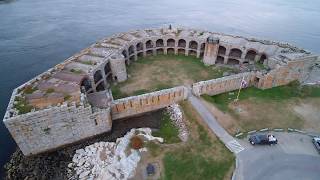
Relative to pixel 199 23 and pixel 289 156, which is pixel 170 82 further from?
pixel 199 23

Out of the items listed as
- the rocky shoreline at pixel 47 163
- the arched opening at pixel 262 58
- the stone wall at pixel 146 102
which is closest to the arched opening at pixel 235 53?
the arched opening at pixel 262 58

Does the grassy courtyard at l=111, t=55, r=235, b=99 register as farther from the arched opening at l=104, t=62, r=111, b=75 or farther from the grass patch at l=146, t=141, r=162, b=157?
the grass patch at l=146, t=141, r=162, b=157

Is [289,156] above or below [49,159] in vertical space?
above

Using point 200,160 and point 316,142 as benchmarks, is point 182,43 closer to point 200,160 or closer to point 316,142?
point 200,160

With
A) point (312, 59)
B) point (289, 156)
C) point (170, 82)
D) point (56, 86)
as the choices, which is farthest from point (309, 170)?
point (56, 86)

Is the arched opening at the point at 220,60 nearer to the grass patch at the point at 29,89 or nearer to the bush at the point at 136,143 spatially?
the bush at the point at 136,143

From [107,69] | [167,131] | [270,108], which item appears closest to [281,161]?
[270,108]
